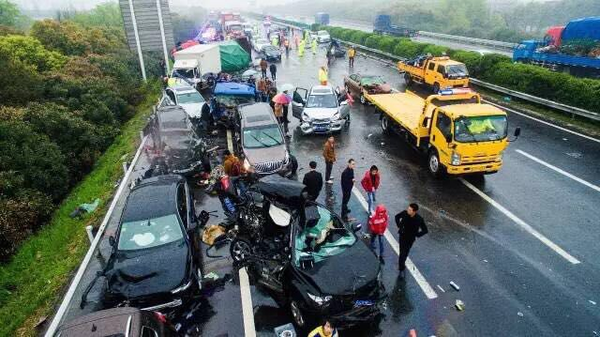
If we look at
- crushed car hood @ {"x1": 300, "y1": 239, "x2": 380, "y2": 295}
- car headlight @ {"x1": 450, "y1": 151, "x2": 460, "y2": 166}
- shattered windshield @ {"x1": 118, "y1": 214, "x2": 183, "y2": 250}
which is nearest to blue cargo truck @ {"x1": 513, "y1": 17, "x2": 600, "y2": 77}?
car headlight @ {"x1": 450, "y1": 151, "x2": 460, "y2": 166}

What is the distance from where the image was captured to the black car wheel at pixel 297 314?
6547mm

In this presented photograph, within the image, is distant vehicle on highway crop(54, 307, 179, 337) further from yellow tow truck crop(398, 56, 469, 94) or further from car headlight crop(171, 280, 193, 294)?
yellow tow truck crop(398, 56, 469, 94)

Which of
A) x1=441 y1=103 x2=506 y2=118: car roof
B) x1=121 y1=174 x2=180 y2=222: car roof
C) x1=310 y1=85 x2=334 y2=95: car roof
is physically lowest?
x1=121 y1=174 x2=180 y2=222: car roof

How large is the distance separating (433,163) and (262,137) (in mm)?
5807

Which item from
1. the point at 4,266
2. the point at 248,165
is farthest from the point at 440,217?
the point at 4,266

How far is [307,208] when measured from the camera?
7.92m

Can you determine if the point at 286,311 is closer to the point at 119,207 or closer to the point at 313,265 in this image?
the point at 313,265

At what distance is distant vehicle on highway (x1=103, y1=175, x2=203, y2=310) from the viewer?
684 cm

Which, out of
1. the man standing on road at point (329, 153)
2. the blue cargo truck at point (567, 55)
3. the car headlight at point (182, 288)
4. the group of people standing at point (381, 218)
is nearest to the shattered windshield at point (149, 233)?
the car headlight at point (182, 288)

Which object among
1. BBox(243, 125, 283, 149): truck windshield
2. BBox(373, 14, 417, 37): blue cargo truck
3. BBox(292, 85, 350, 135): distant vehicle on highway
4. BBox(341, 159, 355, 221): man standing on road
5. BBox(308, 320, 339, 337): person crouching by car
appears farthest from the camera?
BBox(373, 14, 417, 37): blue cargo truck

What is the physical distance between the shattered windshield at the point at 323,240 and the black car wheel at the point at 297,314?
0.69 metres

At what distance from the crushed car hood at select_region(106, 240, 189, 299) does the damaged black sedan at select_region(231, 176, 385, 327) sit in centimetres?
135

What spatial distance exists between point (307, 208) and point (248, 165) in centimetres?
479

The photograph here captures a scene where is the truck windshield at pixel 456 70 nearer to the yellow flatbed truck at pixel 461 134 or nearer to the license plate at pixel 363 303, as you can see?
the yellow flatbed truck at pixel 461 134
